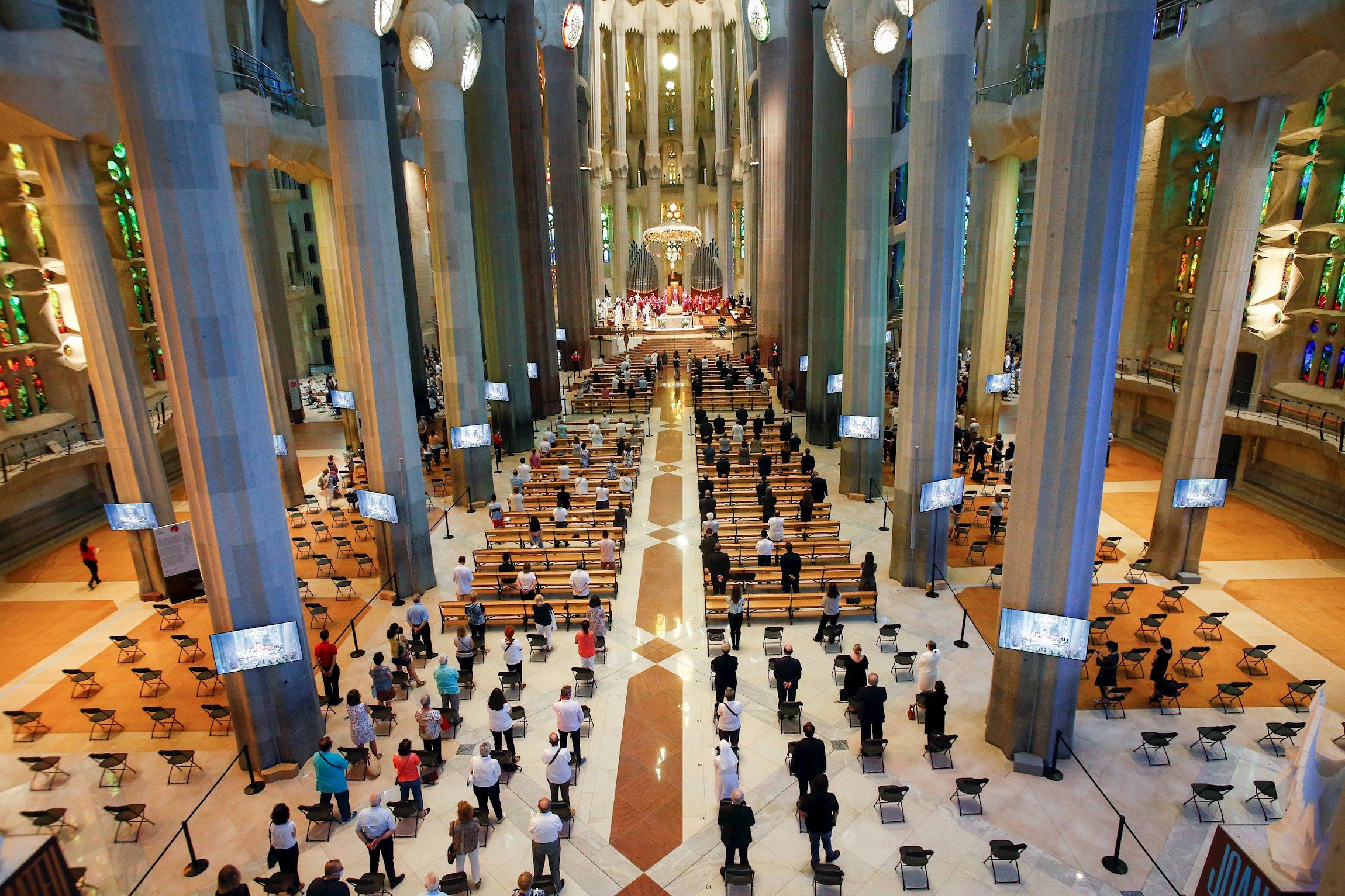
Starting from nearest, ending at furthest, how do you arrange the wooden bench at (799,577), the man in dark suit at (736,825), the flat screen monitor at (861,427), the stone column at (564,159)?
the man in dark suit at (736,825)
the wooden bench at (799,577)
the flat screen monitor at (861,427)
the stone column at (564,159)

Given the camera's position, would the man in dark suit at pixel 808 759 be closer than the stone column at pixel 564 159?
Yes

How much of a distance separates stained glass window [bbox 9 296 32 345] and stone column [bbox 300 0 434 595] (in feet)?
41.7

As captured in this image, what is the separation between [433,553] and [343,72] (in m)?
11.0

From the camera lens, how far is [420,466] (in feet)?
53.8

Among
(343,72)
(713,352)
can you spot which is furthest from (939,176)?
(713,352)

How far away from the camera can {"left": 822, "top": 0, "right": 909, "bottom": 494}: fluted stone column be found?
1767 centimetres

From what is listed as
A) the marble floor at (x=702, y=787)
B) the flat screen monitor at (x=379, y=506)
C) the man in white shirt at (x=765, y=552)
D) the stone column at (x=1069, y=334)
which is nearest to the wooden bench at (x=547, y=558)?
the flat screen monitor at (x=379, y=506)

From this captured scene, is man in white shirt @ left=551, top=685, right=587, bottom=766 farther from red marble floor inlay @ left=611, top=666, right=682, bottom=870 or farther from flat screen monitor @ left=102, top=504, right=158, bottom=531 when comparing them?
flat screen monitor @ left=102, top=504, right=158, bottom=531

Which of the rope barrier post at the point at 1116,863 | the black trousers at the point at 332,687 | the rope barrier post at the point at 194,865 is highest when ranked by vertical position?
the black trousers at the point at 332,687

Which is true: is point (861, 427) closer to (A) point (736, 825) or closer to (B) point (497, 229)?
(A) point (736, 825)

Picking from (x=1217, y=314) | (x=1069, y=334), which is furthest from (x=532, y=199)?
(x=1069, y=334)

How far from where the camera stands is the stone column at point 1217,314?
1370 centimetres

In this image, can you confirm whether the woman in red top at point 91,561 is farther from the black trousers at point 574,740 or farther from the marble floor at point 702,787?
the black trousers at point 574,740

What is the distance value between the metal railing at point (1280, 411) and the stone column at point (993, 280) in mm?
Answer: 4728
